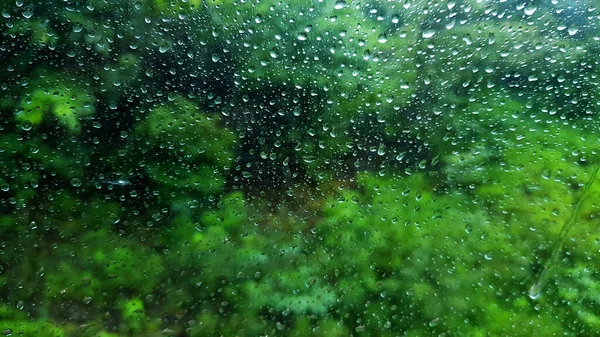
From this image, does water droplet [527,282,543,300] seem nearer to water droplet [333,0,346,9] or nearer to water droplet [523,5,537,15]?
water droplet [523,5,537,15]

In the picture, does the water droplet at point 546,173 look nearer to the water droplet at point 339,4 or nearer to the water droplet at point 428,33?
the water droplet at point 428,33

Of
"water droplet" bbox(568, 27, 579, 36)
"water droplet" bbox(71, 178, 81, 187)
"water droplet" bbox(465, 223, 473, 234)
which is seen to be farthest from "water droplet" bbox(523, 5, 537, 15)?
"water droplet" bbox(71, 178, 81, 187)

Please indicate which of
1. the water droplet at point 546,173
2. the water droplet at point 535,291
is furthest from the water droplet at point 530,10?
the water droplet at point 535,291

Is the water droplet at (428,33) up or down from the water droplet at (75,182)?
down

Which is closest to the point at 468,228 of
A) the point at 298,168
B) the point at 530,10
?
the point at 298,168

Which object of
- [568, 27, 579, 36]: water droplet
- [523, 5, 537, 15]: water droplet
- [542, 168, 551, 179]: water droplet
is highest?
[523, 5, 537, 15]: water droplet

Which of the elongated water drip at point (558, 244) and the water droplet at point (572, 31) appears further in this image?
the water droplet at point (572, 31)

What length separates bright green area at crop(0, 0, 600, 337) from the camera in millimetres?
1017

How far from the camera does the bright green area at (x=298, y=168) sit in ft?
3.34

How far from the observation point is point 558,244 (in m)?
1.11

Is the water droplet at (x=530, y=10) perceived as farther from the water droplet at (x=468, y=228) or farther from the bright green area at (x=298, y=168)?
the water droplet at (x=468, y=228)

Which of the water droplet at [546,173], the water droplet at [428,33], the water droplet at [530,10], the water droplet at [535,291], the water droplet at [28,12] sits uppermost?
the water droplet at [28,12]

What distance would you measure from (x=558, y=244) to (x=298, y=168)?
734 millimetres

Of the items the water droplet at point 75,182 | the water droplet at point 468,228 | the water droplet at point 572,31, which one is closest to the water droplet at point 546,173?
the water droplet at point 468,228
